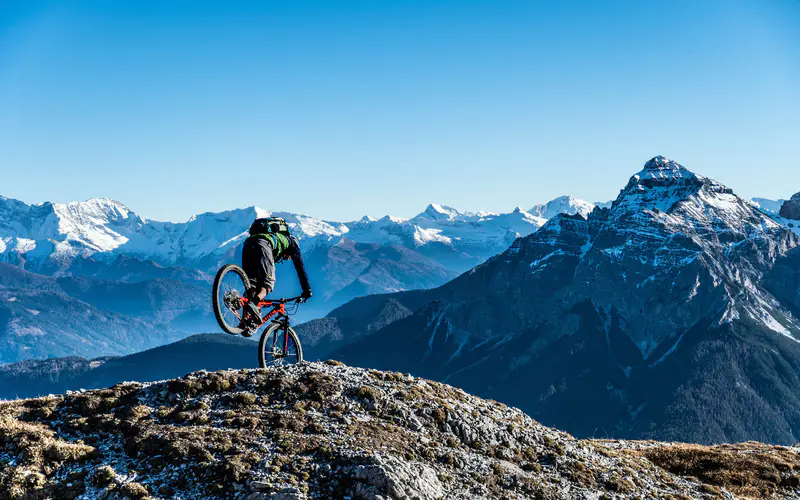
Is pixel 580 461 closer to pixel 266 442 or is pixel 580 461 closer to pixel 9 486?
pixel 266 442

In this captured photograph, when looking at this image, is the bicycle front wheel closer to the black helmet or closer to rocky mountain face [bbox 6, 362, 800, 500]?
rocky mountain face [bbox 6, 362, 800, 500]

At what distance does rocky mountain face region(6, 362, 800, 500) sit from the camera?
25.7 meters

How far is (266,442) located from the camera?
2856 cm

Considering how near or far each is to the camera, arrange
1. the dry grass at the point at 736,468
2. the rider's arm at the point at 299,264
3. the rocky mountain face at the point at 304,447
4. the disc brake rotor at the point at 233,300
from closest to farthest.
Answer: the rocky mountain face at the point at 304,447 < the disc brake rotor at the point at 233,300 < the rider's arm at the point at 299,264 < the dry grass at the point at 736,468

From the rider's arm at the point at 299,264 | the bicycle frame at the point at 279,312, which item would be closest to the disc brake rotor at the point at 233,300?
the bicycle frame at the point at 279,312

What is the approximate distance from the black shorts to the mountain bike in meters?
0.50

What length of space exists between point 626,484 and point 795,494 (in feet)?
46.4

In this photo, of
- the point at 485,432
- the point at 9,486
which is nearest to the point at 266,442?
the point at 9,486

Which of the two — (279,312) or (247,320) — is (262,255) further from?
(279,312)

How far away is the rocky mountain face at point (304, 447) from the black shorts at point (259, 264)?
21.2 ft

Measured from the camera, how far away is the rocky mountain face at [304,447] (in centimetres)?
2567

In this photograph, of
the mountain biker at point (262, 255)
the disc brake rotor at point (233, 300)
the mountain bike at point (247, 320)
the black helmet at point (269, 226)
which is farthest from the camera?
the black helmet at point (269, 226)

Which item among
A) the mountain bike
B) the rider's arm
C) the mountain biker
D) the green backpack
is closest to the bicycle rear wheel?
the mountain bike

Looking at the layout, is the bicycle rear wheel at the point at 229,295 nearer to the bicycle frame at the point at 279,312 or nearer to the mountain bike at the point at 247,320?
the mountain bike at the point at 247,320
